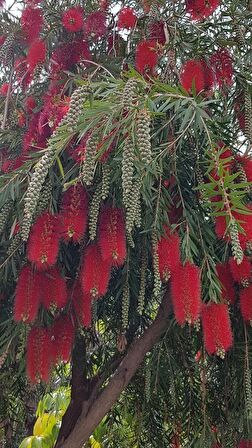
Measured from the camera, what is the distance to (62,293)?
6.23 ft

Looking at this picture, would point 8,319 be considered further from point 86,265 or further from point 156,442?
point 156,442

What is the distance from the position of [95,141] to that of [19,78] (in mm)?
1341

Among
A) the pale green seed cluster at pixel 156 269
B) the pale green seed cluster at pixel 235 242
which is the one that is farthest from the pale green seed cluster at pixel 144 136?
the pale green seed cluster at pixel 156 269

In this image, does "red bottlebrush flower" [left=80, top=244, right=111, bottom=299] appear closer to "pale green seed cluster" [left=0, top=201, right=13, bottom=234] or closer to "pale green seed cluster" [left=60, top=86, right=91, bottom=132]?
"pale green seed cluster" [left=0, top=201, right=13, bottom=234]

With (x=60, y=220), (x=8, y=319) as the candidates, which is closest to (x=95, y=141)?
(x=60, y=220)

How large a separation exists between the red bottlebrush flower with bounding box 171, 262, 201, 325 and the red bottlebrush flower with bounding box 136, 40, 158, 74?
768mm

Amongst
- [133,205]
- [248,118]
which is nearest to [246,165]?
[248,118]

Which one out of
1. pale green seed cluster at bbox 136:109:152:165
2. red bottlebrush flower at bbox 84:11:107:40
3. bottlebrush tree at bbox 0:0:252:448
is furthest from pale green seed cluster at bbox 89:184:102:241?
red bottlebrush flower at bbox 84:11:107:40

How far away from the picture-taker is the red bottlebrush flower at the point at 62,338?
2.04 meters

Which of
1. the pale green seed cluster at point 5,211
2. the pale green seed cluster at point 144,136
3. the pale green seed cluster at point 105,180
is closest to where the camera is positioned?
the pale green seed cluster at point 144,136

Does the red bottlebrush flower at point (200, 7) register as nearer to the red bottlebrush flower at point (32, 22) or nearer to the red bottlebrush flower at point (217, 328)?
the red bottlebrush flower at point (32, 22)

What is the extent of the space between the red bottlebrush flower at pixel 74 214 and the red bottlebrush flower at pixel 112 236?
66mm

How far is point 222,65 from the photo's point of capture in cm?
218

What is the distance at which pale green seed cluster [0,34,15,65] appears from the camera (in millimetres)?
2377
